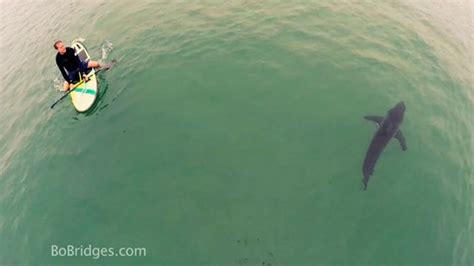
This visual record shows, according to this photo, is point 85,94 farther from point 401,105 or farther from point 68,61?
point 401,105

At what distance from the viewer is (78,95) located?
61.3ft

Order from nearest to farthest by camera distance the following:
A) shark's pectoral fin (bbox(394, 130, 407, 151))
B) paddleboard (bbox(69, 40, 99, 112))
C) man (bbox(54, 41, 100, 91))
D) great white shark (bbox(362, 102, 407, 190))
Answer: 1. great white shark (bbox(362, 102, 407, 190))
2. shark's pectoral fin (bbox(394, 130, 407, 151))
3. man (bbox(54, 41, 100, 91))
4. paddleboard (bbox(69, 40, 99, 112))

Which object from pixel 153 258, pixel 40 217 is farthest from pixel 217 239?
pixel 40 217

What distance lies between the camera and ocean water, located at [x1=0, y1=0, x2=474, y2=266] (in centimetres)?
1290

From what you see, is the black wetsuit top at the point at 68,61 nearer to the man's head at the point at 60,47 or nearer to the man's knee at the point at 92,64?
the man's head at the point at 60,47

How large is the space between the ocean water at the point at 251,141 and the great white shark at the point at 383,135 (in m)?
0.46

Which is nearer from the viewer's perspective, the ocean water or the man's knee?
the ocean water

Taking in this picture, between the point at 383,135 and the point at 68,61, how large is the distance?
16177 mm

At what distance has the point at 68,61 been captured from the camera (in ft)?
60.0

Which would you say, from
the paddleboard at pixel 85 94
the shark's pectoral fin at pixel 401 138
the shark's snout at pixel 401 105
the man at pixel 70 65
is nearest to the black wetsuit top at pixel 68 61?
the man at pixel 70 65

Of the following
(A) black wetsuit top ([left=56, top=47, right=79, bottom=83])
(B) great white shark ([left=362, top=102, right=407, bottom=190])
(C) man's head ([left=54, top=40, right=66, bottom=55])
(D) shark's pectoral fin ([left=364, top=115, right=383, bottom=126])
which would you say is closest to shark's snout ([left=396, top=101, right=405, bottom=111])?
(B) great white shark ([left=362, top=102, right=407, bottom=190])

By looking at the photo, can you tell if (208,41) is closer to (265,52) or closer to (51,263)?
(265,52)

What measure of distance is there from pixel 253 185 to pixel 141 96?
832cm

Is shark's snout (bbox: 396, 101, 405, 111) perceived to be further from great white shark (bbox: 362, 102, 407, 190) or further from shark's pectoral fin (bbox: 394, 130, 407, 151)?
shark's pectoral fin (bbox: 394, 130, 407, 151)
